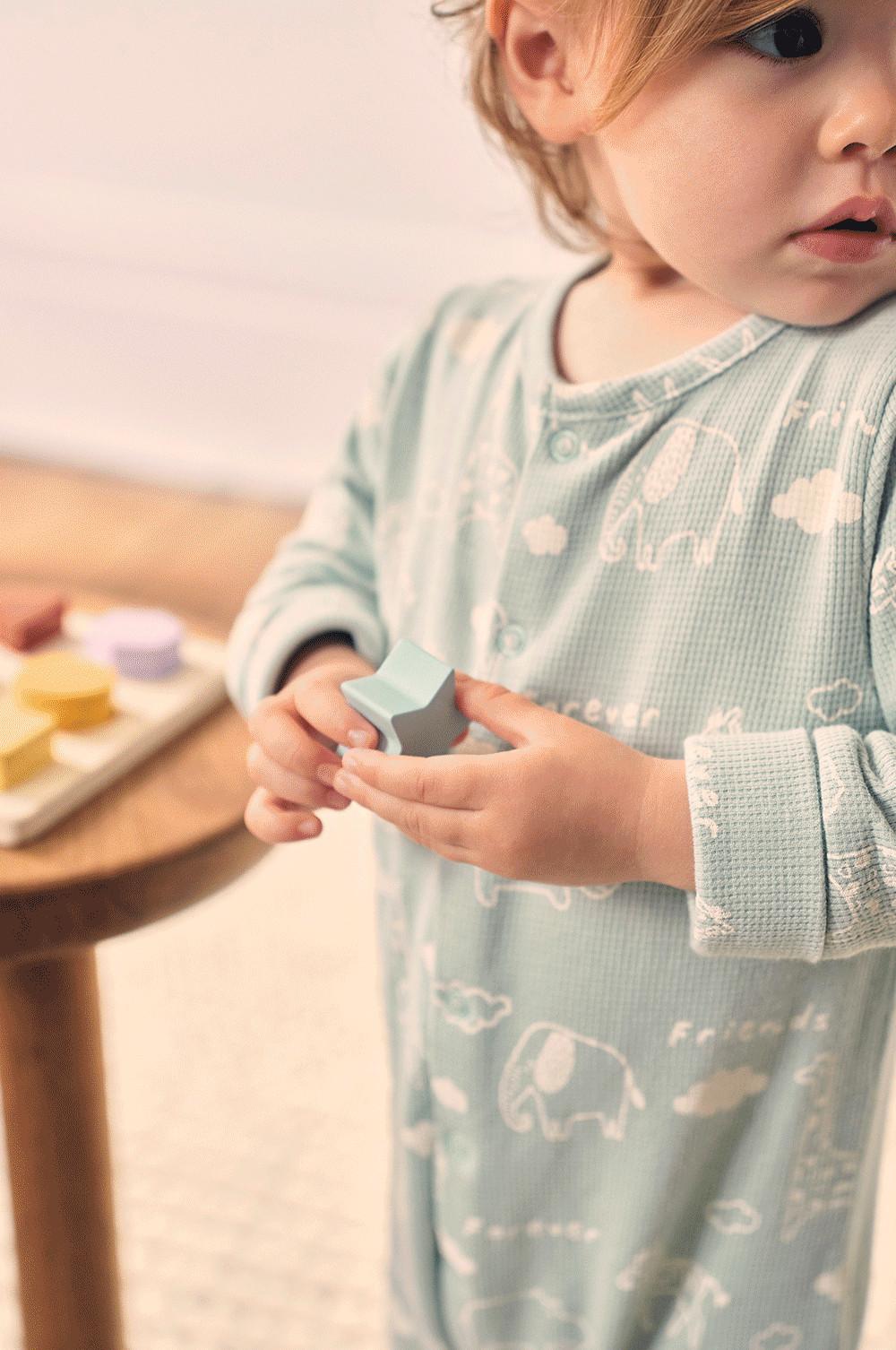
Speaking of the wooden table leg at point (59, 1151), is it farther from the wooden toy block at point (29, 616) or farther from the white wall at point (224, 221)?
the white wall at point (224, 221)

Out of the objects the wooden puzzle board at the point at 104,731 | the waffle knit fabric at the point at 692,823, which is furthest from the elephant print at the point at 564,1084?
the wooden puzzle board at the point at 104,731

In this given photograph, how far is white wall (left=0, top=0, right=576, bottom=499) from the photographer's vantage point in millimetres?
1112

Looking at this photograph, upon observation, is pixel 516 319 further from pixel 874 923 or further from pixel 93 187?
pixel 93 187

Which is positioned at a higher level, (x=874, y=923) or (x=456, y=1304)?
(x=874, y=923)

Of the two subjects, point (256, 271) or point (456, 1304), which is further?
point (256, 271)

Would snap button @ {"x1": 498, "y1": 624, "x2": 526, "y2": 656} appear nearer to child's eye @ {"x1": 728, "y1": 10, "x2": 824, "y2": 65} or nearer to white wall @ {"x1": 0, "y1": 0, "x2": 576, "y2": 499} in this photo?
child's eye @ {"x1": 728, "y1": 10, "x2": 824, "y2": 65}

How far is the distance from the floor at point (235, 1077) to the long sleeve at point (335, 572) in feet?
0.71

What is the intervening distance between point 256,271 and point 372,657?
0.69 meters

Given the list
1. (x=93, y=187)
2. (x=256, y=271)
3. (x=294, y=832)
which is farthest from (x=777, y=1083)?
(x=93, y=187)

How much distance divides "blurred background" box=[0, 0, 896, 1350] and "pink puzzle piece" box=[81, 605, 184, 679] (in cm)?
21

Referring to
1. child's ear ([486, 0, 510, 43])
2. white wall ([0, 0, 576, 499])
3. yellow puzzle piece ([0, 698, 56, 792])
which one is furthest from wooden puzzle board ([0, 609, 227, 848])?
white wall ([0, 0, 576, 499])

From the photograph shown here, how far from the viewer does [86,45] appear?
1.18 metres

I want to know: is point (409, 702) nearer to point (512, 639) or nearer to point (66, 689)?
point (512, 639)

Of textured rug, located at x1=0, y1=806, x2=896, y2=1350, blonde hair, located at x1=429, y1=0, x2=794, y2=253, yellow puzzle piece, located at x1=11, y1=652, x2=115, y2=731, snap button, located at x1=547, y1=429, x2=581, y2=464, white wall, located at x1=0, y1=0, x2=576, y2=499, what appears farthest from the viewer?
white wall, located at x1=0, y1=0, x2=576, y2=499
